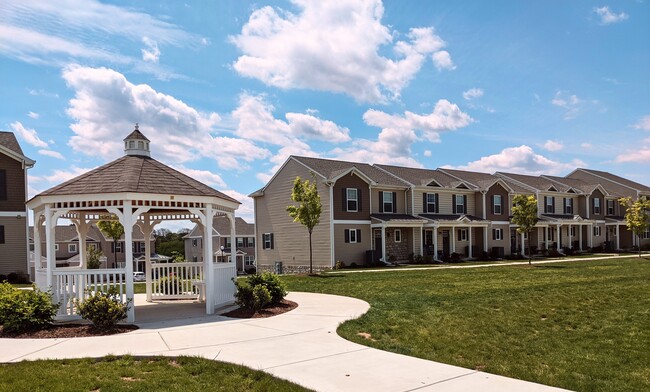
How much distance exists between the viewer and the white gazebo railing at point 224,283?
12745mm

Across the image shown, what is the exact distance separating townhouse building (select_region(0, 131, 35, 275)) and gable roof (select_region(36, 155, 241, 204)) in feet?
59.4

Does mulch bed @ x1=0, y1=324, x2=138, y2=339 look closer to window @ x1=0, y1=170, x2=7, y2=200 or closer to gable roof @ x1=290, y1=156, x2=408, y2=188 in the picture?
window @ x1=0, y1=170, x2=7, y2=200

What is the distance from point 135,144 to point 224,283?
14.8 ft

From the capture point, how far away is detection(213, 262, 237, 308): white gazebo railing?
12745 millimetres

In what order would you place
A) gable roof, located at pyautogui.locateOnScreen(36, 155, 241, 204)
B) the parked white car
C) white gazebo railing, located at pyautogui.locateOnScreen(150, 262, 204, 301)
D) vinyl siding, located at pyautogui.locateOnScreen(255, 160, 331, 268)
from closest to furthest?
gable roof, located at pyautogui.locateOnScreen(36, 155, 241, 204) < white gazebo railing, located at pyautogui.locateOnScreen(150, 262, 204, 301) < vinyl siding, located at pyautogui.locateOnScreen(255, 160, 331, 268) < the parked white car

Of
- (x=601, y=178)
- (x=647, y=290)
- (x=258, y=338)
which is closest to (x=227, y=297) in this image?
(x=258, y=338)

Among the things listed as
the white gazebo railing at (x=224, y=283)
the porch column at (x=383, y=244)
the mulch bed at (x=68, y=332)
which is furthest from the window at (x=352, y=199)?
the mulch bed at (x=68, y=332)

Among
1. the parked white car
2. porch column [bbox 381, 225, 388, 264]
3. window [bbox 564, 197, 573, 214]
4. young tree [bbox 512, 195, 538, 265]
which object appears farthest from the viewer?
window [bbox 564, 197, 573, 214]

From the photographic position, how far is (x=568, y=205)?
49531 mm

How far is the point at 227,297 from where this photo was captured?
13.5m

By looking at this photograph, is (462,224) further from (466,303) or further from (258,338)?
(258,338)

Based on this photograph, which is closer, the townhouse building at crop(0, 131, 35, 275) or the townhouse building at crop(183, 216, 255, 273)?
the townhouse building at crop(0, 131, 35, 275)

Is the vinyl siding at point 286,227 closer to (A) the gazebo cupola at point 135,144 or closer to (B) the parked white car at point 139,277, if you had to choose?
(B) the parked white car at point 139,277

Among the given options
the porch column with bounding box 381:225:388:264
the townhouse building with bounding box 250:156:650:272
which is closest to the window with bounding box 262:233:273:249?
the townhouse building with bounding box 250:156:650:272
